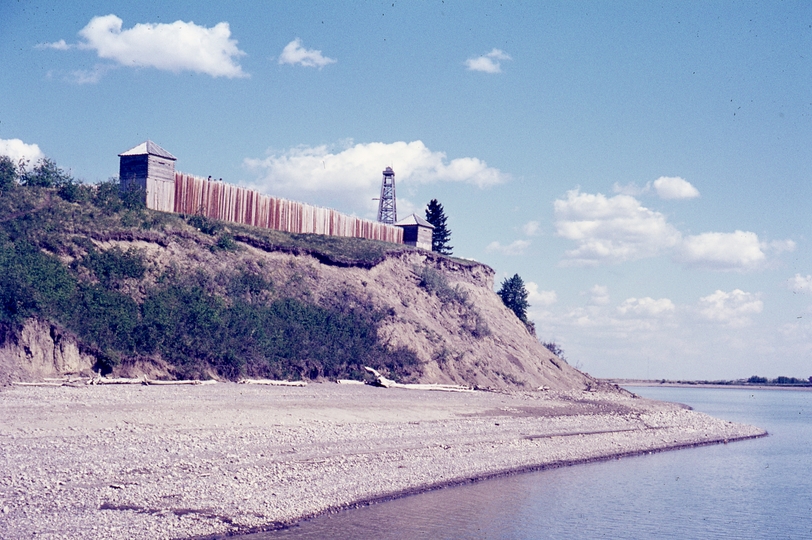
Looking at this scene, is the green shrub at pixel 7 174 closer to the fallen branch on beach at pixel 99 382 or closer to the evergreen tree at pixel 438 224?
the fallen branch on beach at pixel 99 382

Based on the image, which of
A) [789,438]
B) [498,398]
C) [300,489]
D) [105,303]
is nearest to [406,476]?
[300,489]

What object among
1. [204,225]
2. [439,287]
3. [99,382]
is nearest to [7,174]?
[204,225]

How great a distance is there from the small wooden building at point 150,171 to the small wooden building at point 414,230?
20.3 m

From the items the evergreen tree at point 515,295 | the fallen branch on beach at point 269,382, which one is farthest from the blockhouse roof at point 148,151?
the evergreen tree at point 515,295

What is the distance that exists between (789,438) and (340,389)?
78.7 feet

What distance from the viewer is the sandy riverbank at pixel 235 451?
1330cm

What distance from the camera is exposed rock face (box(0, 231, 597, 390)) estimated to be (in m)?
32.0

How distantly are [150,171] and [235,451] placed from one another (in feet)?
66.7

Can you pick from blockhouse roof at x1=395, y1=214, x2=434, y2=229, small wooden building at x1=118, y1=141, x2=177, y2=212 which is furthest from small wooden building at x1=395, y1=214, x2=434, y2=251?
small wooden building at x1=118, y1=141, x2=177, y2=212

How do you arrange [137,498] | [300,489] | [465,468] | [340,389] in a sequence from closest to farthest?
[137,498] → [300,489] → [465,468] → [340,389]

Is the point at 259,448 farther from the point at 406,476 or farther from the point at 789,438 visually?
the point at 789,438

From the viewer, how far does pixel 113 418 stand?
18.1 metres

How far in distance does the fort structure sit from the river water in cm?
2180

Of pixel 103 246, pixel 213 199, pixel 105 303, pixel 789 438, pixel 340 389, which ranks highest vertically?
pixel 213 199
